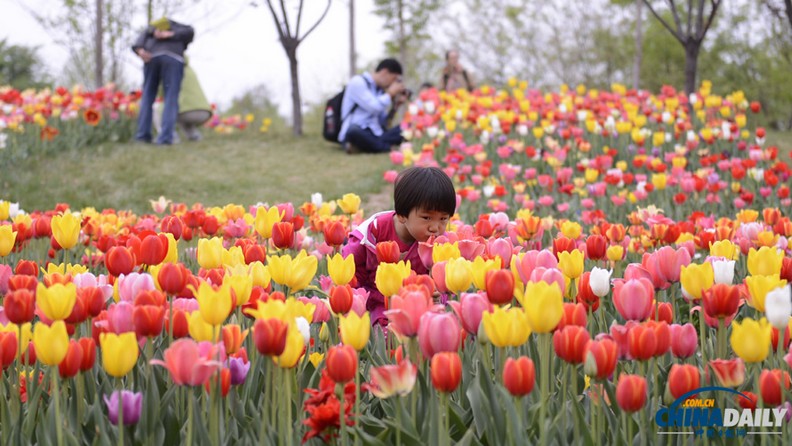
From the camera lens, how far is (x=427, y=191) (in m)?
3.00

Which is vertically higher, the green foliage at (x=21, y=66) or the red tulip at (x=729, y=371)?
the green foliage at (x=21, y=66)

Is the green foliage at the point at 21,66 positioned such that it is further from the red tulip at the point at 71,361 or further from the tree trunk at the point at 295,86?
the red tulip at the point at 71,361

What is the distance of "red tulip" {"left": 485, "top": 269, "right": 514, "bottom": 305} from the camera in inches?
69.8

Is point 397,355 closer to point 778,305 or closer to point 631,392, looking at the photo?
point 631,392

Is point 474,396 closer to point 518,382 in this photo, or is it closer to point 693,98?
point 518,382

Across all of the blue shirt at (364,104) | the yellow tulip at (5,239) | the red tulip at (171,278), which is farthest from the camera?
the blue shirt at (364,104)

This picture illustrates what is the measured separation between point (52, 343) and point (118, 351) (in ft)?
0.43

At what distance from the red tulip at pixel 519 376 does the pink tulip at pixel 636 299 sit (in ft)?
1.48

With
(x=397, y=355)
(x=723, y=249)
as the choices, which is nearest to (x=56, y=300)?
(x=397, y=355)

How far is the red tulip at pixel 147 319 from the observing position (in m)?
1.73

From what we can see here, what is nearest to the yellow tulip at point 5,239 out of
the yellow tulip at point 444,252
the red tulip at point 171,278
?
the red tulip at point 171,278

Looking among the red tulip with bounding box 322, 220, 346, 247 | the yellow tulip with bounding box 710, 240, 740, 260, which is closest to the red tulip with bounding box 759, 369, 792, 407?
the yellow tulip with bounding box 710, 240, 740, 260

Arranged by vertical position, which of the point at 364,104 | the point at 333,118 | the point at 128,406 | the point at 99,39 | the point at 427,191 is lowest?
the point at 128,406

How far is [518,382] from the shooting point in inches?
59.5
